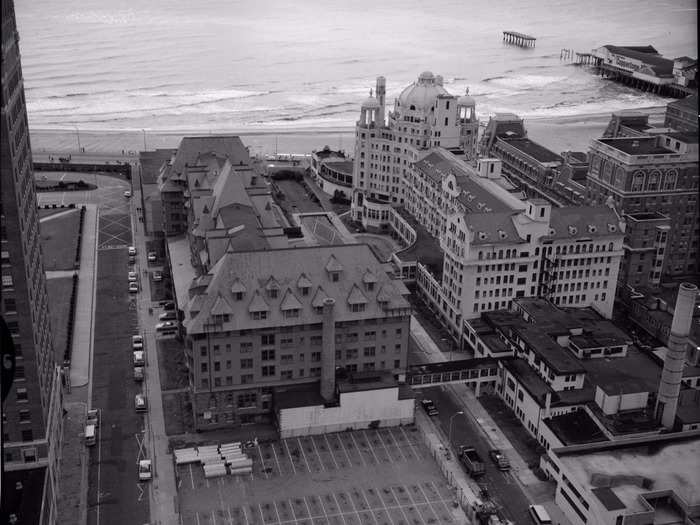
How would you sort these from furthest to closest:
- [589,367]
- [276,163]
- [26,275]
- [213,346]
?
[276,163] → [589,367] → [213,346] → [26,275]

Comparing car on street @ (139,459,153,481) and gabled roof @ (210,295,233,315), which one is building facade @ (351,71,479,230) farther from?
car on street @ (139,459,153,481)

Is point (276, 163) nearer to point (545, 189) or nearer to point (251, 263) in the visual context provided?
point (545, 189)

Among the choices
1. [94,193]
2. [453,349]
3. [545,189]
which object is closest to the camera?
[453,349]

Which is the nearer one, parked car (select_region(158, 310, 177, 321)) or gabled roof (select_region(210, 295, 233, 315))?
gabled roof (select_region(210, 295, 233, 315))

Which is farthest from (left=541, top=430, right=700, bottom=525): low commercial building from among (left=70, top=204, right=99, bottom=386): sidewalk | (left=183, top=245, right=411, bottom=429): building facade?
(left=70, top=204, right=99, bottom=386): sidewalk

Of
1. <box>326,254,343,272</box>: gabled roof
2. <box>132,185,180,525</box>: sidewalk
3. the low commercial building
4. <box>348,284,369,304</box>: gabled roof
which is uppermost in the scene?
<box>326,254,343,272</box>: gabled roof

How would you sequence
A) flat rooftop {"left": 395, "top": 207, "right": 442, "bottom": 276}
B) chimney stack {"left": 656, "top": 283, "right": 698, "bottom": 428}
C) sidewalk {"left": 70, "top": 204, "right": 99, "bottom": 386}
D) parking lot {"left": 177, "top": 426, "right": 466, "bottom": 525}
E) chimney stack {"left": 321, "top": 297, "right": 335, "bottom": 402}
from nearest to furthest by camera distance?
parking lot {"left": 177, "top": 426, "right": 466, "bottom": 525}, chimney stack {"left": 656, "top": 283, "right": 698, "bottom": 428}, chimney stack {"left": 321, "top": 297, "right": 335, "bottom": 402}, sidewalk {"left": 70, "top": 204, "right": 99, "bottom": 386}, flat rooftop {"left": 395, "top": 207, "right": 442, "bottom": 276}

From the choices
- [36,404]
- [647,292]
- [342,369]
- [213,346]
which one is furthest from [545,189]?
[36,404]
